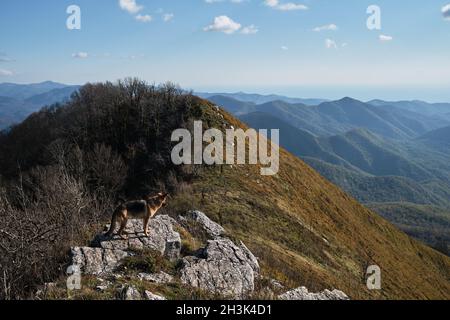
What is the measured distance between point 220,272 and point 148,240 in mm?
3241

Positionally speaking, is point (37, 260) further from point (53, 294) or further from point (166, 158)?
point (166, 158)

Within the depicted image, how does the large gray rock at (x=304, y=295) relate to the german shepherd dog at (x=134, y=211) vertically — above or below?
below

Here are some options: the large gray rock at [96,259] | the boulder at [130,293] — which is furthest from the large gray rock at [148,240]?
the boulder at [130,293]

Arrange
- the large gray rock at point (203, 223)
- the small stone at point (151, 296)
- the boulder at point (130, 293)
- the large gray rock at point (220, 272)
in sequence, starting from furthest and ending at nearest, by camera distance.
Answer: the large gray rock at point (203, 223) < the large gray rock at point (220, 272) < the small stone at point (151, 296) < the boulder at point (130, 293)

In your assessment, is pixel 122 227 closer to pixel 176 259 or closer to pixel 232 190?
pixel 176 259

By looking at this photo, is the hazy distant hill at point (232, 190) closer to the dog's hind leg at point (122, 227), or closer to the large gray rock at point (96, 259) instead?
the dog's hind leg at point (122, 227)

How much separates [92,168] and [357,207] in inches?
2176

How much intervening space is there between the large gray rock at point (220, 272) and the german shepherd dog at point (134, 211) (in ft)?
8.28

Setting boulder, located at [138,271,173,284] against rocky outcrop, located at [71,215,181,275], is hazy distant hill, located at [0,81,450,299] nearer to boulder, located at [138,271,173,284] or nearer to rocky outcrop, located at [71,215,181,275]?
rocky outcrop, located at [71,215,181,275]

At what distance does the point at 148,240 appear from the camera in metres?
15.6

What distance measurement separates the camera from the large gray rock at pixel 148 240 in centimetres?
1463

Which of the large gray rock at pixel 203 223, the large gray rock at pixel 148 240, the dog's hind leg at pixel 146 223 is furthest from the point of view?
the large gray rock at pixel 203 223

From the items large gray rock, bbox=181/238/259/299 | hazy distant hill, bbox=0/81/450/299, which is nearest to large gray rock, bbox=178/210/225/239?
hazy distant hill, bbox=0/81/450/299
